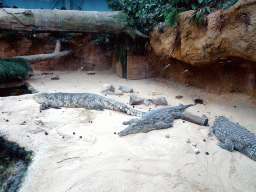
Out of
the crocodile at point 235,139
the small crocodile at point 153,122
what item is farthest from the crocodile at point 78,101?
the crocodile at point 235,139

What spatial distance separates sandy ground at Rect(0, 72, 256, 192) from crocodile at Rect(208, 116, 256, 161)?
9cm


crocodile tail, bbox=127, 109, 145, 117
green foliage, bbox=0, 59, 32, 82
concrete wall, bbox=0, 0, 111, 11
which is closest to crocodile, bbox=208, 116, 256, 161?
crocodile tail, bbox=127, 109, 145, 117

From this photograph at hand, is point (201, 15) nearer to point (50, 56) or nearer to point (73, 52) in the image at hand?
point (50, 56)

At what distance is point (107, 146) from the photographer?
259 cm

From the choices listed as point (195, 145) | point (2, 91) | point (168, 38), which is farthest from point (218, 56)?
point (2, 91)

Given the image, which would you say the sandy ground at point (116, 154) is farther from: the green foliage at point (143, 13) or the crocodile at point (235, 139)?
the green foliage at point (143, 13)

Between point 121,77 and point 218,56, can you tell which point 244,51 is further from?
point 121,77

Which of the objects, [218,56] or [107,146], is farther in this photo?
[218,56]

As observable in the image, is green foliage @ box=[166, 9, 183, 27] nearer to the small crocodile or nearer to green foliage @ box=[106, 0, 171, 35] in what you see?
green foliage @ box=[106, 0, 171, 35]

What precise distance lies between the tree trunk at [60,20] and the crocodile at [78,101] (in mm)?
3217

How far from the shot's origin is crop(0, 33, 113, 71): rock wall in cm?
995

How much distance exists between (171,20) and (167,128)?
11.0 ft

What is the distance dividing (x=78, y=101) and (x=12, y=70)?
382 cm

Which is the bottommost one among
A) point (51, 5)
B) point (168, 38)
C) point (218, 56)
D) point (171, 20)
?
point (218, 56)
